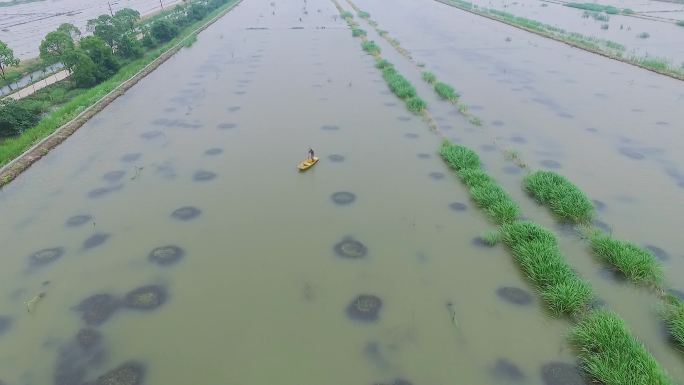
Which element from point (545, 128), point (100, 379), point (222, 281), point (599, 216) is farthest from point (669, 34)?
point (100, 379)

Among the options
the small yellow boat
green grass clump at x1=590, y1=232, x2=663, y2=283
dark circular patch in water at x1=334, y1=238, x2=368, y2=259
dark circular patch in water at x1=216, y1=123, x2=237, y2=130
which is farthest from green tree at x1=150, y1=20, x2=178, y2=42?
green grass clump at x1=590, y1=232, x2=663, y2=283

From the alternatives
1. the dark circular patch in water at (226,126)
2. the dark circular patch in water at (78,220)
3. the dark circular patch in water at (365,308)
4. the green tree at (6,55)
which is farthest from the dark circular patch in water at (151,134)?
the green tree at (6,55)

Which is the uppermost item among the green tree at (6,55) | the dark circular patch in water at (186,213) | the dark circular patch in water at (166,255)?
the green tree at (6,55)

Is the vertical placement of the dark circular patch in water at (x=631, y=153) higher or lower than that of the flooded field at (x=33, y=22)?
lower

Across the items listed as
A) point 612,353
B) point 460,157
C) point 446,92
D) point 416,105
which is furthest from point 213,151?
point 612,353

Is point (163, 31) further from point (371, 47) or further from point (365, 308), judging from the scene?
point (365, 308)

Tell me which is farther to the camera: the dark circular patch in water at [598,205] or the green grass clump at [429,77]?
the green grass clump at [429,77]

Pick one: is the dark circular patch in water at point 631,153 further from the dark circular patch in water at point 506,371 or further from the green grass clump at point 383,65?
the green grass clump at point 383,65
